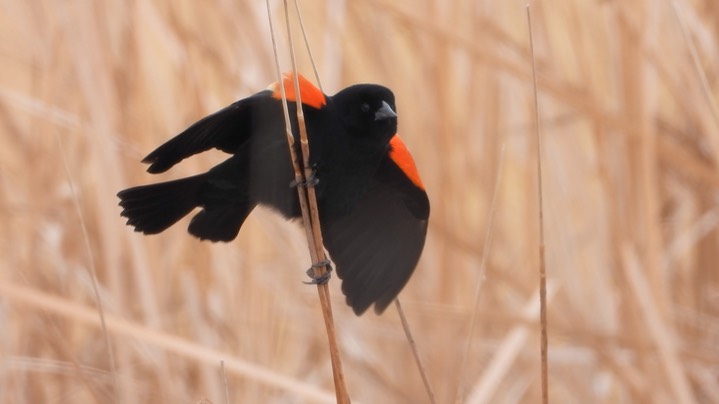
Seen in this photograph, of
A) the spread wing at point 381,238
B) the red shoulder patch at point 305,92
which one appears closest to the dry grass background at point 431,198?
the spread wing at point 381,238

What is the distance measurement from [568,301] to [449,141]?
466 mm

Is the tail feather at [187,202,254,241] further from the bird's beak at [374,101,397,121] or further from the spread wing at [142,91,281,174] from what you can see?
the bird's beak at [374,101,397,121]

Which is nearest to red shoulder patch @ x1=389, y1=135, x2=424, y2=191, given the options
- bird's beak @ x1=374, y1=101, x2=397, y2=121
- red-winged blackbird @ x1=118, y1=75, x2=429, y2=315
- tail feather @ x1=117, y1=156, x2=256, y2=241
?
red-winged blackbird @ x1=118, y1=75, x2=429, y2=315

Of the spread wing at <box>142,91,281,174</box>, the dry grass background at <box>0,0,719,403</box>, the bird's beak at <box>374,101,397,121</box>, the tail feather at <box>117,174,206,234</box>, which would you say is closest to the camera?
the spread wing at <box>142,91,281,174</box>

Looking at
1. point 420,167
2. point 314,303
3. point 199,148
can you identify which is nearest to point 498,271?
point 420,167

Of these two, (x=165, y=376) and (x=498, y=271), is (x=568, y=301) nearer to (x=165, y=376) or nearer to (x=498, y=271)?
(x=498, y=271)

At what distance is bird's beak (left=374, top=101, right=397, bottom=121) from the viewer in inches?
50.6

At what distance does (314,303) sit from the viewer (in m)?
2.07

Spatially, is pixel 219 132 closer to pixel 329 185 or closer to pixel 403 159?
pixel 329 185

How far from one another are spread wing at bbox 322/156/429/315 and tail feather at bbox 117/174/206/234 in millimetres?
205

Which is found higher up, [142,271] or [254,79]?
[254,79]

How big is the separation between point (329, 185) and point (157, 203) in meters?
0.22

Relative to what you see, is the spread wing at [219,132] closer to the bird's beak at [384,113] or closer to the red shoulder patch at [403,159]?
the bird's beak at [384,113]

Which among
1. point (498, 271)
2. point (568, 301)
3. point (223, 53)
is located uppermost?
→ point (223, 53)
